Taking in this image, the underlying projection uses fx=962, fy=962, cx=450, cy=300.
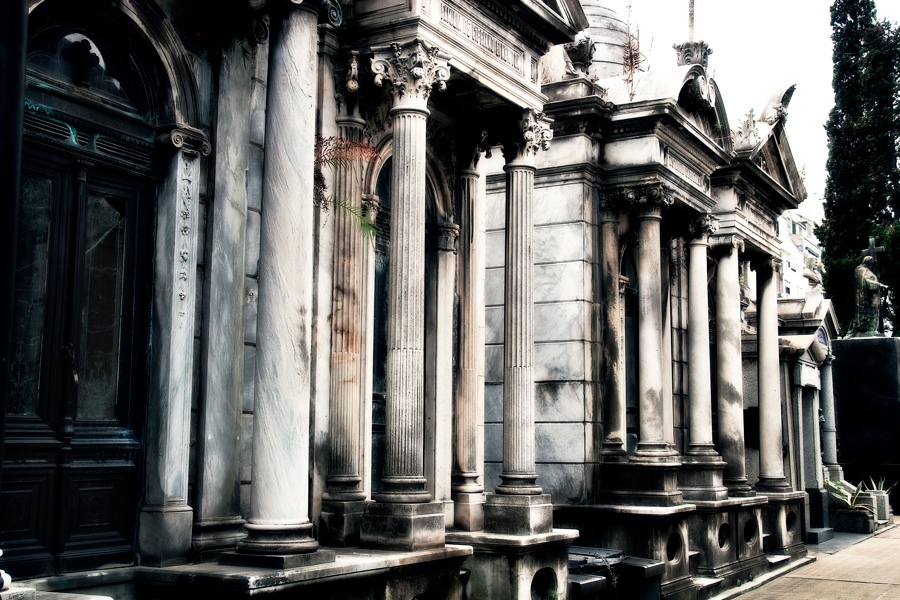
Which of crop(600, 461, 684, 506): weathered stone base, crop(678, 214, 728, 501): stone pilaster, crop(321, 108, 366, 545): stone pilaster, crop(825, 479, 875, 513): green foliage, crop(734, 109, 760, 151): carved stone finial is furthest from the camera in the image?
crop(825, 479, 875, 513): green foliage

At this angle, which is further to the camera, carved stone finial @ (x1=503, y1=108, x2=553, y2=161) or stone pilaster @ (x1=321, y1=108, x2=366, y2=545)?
carved stone finial @ (x1=503, y1=108, x2=553, y2=161)

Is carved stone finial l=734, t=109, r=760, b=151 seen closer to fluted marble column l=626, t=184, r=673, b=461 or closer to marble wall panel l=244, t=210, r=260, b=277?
fluted marble column l=626, t=184, r=673, b=461

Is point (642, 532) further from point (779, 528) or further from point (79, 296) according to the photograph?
point (79, 296)

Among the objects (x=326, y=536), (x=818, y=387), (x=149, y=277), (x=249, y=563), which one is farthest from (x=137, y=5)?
(x=818, y=387)

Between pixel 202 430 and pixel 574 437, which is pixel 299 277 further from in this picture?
pixel 574 437

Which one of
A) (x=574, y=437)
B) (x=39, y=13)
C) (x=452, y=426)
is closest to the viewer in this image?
(x=39, y=13)

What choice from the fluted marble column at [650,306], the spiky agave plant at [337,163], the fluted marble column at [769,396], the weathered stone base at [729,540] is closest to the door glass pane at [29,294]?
the spiky agave plant at [337,163]

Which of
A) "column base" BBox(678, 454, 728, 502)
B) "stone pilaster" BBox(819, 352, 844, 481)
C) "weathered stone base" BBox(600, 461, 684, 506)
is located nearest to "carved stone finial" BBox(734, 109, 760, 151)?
"column base" BBox(678, 454, 728, 502)

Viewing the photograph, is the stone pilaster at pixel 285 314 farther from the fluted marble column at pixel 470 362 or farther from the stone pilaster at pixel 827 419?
the stone pilaster at pixel 827 419

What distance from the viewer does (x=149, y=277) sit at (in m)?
7.93

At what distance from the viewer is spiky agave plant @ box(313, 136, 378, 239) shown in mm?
9672

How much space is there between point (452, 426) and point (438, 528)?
270 cm

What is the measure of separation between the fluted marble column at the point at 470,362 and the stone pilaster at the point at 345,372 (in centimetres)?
224

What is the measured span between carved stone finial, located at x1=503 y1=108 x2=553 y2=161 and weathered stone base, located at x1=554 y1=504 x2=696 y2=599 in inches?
217
